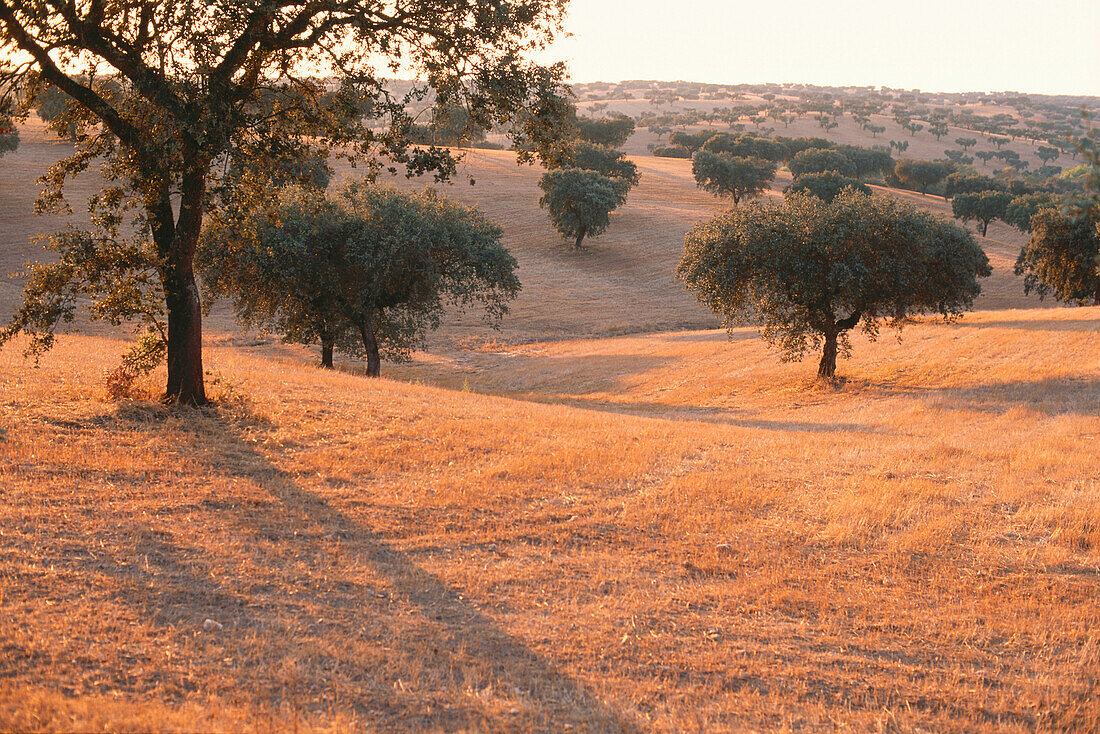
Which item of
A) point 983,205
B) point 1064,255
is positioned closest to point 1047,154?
point 983,205

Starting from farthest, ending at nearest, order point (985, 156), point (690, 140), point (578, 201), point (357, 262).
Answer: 1. point (985, 156)
2. point (690, 140)
3. point (578, 201)
4. point (357, 262)

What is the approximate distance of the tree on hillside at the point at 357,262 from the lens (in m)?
29.4

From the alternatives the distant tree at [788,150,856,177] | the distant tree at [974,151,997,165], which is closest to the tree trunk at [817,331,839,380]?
the distant tree at [788,150,856,177]

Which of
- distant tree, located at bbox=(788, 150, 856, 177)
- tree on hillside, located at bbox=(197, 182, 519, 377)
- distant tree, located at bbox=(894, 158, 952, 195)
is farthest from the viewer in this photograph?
distant tree, located at bbox=(894, 158, 952, 195)

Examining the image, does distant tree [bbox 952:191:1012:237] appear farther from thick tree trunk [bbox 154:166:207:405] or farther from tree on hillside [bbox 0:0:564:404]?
thick tree trunk [bbox 154:166:207:405]

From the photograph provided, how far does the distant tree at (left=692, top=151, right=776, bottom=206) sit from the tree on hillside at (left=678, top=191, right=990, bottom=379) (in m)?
55.5

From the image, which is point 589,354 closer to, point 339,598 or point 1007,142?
point 339,598

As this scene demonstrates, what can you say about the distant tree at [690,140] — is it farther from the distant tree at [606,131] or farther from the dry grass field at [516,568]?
the dry grass field at [516,568]

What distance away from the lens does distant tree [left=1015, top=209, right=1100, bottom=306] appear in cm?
4847

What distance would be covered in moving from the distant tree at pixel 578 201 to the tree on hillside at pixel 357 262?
37.0 m

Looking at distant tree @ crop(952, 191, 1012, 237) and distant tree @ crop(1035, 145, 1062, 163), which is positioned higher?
distant tree @ crop(1035, 145, 1062, 163)

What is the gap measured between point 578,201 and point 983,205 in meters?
43.2

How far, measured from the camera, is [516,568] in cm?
924

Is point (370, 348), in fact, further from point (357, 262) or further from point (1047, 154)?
point (1047, 154)
